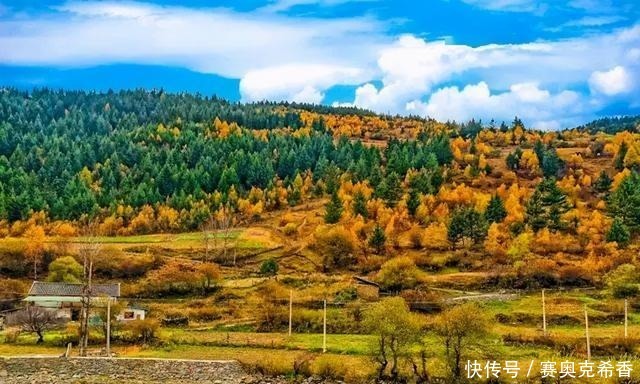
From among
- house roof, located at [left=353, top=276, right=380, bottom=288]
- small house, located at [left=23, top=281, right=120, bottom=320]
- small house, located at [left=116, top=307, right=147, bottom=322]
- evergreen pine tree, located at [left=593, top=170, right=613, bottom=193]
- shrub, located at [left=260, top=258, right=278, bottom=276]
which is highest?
evergreen pine tree, located at [left=593, top=170, right=613, bottom=193]

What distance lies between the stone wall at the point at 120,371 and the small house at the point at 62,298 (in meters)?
20.8

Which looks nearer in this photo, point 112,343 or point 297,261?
point 112,343

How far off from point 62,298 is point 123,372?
86.1 ft

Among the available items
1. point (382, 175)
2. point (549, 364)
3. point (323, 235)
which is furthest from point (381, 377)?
point (382, 175)

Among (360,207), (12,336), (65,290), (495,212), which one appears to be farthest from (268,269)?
(495,212)

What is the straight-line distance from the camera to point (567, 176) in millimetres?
123438

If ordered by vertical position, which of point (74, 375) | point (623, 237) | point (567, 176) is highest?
point (567, 176)

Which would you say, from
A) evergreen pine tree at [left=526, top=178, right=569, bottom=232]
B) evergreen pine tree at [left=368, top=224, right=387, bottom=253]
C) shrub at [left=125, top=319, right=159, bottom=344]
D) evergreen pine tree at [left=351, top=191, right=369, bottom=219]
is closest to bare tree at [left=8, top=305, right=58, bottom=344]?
shrub at [left=125, top=319, right=159, bottom=344]

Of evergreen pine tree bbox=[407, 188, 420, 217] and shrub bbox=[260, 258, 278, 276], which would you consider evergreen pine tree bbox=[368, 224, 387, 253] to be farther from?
evergreen pine tree bbox=[407, 188, 420, 217]

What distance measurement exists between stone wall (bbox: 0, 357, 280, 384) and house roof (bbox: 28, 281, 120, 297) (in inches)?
915

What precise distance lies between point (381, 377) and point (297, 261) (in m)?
48.4

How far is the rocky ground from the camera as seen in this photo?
3591 cm

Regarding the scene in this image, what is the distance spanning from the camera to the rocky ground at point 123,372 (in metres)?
35.9

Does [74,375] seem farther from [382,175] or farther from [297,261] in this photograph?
[382,175]
